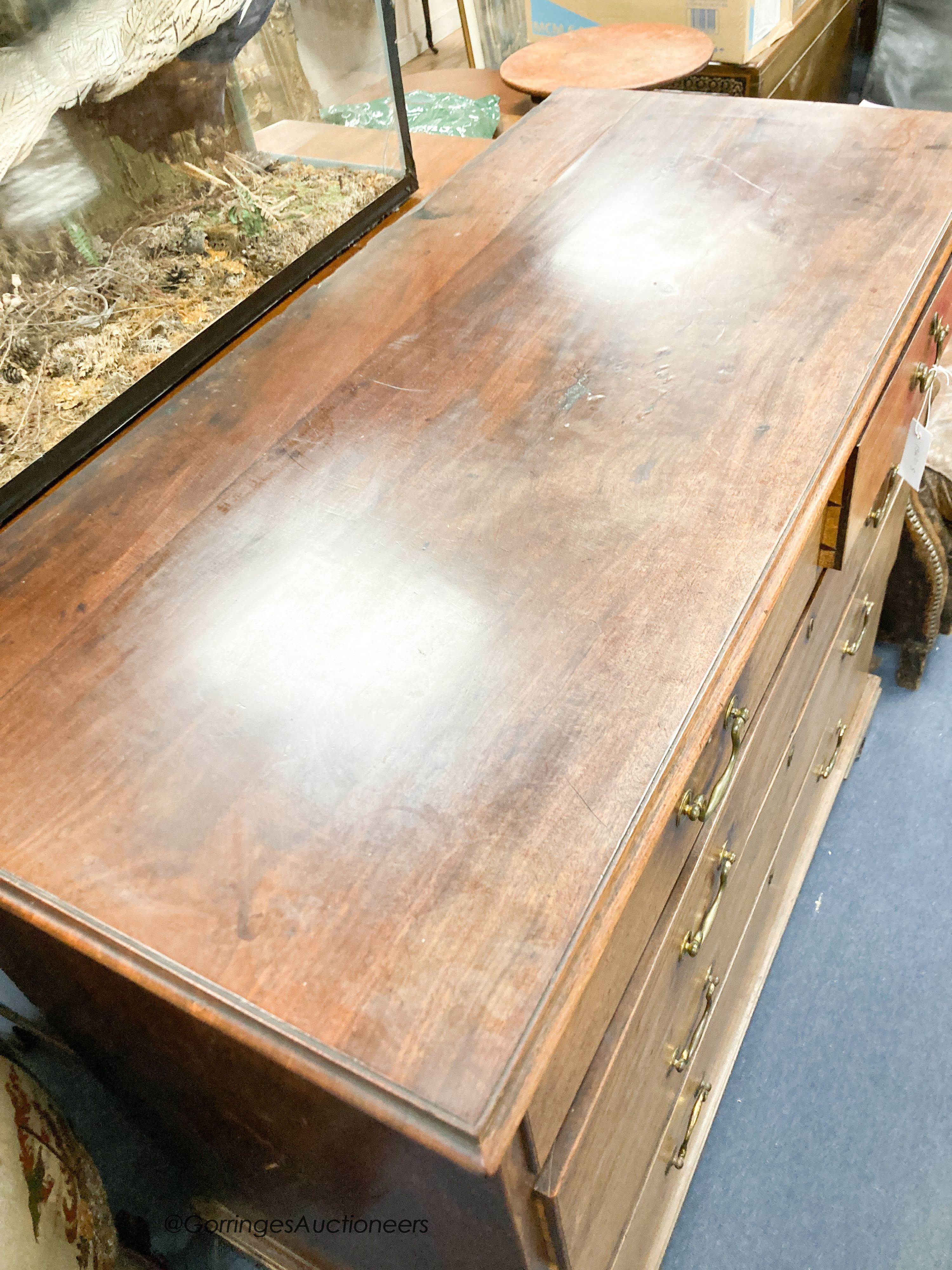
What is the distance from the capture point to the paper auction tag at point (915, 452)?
42.4 inches

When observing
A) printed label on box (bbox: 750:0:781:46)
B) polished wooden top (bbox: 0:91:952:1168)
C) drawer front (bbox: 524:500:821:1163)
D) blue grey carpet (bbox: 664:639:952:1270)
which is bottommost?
blue grey carpet (bbox: 664:639:952:1270)

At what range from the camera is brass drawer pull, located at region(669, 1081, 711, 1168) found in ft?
3.41

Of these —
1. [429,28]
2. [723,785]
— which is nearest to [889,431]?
[723,785]

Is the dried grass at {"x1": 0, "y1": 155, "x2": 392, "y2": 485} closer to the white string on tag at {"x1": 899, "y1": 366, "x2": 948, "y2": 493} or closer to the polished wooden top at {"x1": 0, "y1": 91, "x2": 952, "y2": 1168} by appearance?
the polished wooden top at {"x1": 0, "y1": 91, "x2": 952, "y2": 1168}

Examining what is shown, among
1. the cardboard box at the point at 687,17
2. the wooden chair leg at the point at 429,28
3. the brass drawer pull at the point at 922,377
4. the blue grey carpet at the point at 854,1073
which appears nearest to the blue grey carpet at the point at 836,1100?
the blue grey carpet at the point at 854,1073

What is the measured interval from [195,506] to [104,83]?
379 mm

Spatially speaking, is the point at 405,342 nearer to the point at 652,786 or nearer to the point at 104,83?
the point at 104,83

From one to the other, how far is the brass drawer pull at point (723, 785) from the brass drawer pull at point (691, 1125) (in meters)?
0.47

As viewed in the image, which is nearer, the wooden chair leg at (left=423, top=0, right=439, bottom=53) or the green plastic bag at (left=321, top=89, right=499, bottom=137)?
the green plastic bag at (left=321, top=89, right=499, bottom=137)

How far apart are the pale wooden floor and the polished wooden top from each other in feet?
4.35

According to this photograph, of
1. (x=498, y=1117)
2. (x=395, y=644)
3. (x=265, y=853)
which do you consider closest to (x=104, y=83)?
(x=395, y=644)

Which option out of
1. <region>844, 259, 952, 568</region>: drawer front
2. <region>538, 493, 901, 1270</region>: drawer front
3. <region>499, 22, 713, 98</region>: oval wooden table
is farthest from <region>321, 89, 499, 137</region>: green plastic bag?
<region>538, 493, 901, 1270</region>: drawer front

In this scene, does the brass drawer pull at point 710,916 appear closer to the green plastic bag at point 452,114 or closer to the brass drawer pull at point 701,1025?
the brass drawer pull at point 701,1025

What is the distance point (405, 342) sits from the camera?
88cm
